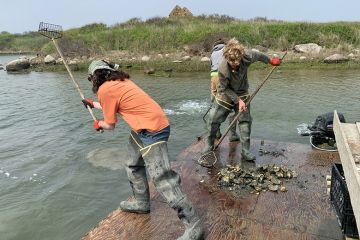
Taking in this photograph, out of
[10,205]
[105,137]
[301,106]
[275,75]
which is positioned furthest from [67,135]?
[275,75]

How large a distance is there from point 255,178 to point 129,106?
2.15 meters

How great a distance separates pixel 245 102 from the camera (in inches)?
203

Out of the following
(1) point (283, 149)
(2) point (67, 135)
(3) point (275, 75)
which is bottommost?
(3) point (275, 75)

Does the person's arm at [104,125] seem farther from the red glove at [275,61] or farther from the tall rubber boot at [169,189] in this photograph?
the red glove at [275,61]

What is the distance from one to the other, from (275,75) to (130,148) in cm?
1464

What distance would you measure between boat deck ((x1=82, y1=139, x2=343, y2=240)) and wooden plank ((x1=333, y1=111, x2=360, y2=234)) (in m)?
1.10

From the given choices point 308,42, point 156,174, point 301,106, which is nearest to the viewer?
point 156,174

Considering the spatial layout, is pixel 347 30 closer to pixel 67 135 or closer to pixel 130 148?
pixel 67 135

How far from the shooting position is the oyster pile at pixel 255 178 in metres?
4.41

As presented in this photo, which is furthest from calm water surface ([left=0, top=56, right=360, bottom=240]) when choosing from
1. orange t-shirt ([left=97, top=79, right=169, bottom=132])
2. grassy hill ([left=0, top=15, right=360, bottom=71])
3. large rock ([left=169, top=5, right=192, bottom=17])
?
large rock ([left=169, top=5, right=192, bottom=17])

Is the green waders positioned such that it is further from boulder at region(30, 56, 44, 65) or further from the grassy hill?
boulder at region(30, 56, 44, 65)

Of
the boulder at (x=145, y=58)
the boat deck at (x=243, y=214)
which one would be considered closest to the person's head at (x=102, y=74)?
the boat deck at (x=243, y=214)

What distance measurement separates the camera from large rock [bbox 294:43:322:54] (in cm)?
2280

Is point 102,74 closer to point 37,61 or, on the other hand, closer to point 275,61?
point 275,61
